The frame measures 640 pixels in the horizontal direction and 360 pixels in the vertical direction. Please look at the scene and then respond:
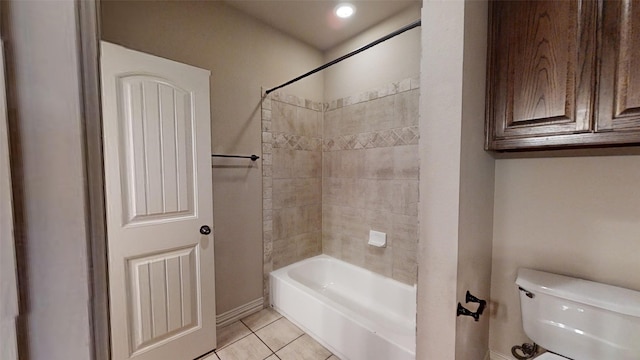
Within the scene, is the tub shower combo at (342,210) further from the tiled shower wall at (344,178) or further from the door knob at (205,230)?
the door knob at (205,230)

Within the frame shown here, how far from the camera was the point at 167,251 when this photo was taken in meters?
1.56

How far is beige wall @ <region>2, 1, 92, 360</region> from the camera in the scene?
0.20 m

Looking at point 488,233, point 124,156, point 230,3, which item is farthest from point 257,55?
point 488,233

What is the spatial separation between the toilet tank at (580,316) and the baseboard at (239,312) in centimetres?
192

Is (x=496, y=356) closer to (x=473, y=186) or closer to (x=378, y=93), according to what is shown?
(x=473, y=186)

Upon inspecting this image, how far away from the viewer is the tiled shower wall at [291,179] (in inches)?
91.0

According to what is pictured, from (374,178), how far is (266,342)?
156 cm

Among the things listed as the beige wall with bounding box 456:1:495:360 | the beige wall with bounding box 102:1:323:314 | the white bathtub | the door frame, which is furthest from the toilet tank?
the beige wall with bounding box 102:1:323:314

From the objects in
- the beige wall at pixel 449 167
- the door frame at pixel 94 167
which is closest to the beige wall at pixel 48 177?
the door frame at pixel 94 167

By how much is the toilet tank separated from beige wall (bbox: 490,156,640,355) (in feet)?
0.31

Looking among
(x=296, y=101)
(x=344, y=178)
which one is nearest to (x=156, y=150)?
(x=296, y=101)

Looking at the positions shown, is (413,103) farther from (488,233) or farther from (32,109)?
(32,109)

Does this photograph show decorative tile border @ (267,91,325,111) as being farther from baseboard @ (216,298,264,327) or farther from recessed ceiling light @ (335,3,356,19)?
baseboard @ (216,298,264,327)

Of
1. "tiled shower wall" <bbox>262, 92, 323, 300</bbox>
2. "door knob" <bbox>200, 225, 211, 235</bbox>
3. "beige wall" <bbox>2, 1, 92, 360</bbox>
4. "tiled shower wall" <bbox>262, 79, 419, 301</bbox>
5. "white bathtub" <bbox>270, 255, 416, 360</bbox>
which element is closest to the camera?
"beige wall" <bbox>2, 1, 92, 360</bbox>
